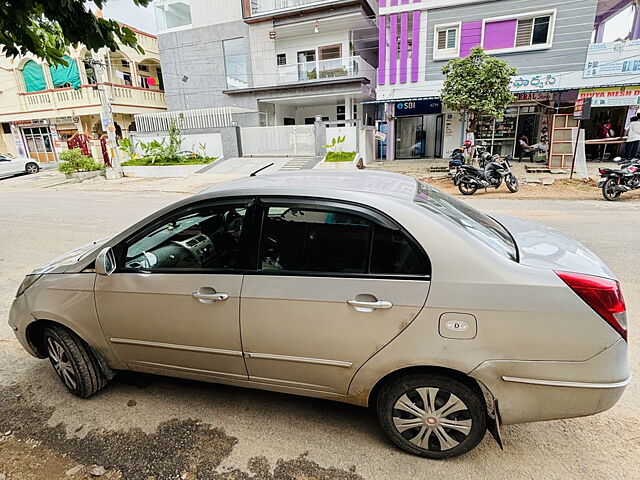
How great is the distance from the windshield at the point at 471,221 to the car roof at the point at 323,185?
0.11 meters

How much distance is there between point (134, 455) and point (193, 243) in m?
1.31

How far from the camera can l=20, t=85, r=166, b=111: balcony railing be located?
2262cm

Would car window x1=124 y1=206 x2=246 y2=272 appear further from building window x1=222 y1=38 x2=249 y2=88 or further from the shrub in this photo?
building window x1=222 y1=38 x2=249 y2=88

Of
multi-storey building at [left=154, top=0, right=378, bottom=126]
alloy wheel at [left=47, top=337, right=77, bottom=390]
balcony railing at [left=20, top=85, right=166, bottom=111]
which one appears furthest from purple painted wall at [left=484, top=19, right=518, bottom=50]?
balcony railing at [left=20, top=85, right=166, bottom=111]

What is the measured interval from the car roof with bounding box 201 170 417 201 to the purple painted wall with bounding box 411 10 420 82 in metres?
17.0

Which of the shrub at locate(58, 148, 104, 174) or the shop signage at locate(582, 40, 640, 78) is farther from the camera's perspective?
the shrub at locate(58, 148, 104, 174)

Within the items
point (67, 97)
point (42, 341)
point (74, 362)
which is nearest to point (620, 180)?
point (74, 362)

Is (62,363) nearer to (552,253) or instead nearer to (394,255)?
(394,255)

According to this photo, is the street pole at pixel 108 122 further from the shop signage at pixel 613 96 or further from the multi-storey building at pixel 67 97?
the shop signage at pixel 613 96

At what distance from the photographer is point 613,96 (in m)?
15.6

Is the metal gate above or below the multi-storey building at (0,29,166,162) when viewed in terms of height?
below

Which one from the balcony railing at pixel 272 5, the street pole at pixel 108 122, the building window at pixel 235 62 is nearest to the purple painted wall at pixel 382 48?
the balcony railing at pixel 272 5

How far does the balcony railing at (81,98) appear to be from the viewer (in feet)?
74.2

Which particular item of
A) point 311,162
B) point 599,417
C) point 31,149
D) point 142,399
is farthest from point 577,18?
point 31,149
